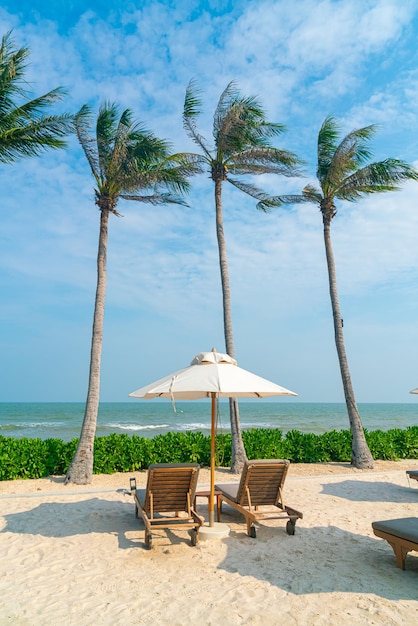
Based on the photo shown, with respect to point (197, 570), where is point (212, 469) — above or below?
above

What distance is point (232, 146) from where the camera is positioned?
40.8 feet

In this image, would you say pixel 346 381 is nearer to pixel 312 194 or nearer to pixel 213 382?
pixel 312 194

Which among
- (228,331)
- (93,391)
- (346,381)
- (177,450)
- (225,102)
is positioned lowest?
(177,450)

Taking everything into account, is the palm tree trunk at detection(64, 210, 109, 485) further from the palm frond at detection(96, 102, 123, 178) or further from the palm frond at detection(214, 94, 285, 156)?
the palm frond at detection(214, 94, 285, 156)

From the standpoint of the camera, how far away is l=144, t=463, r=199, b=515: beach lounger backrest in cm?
583

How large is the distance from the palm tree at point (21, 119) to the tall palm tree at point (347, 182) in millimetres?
7598

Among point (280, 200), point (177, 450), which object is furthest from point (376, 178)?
point (177, 450)

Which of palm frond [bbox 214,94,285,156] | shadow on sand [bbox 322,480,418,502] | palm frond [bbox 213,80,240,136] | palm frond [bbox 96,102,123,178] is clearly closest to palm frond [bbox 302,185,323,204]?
palm frond [bbox 214,94,285,156]

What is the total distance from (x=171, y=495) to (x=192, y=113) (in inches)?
419

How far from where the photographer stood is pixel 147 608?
13.0 feet

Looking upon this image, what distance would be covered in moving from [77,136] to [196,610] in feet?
34.1

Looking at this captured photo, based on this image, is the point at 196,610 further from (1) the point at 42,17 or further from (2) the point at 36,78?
(2) the point at 36,78

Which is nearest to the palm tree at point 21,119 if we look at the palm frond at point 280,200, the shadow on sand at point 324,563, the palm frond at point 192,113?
the palm frond at point 192,113

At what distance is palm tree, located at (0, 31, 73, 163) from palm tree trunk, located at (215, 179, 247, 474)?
173 inches
